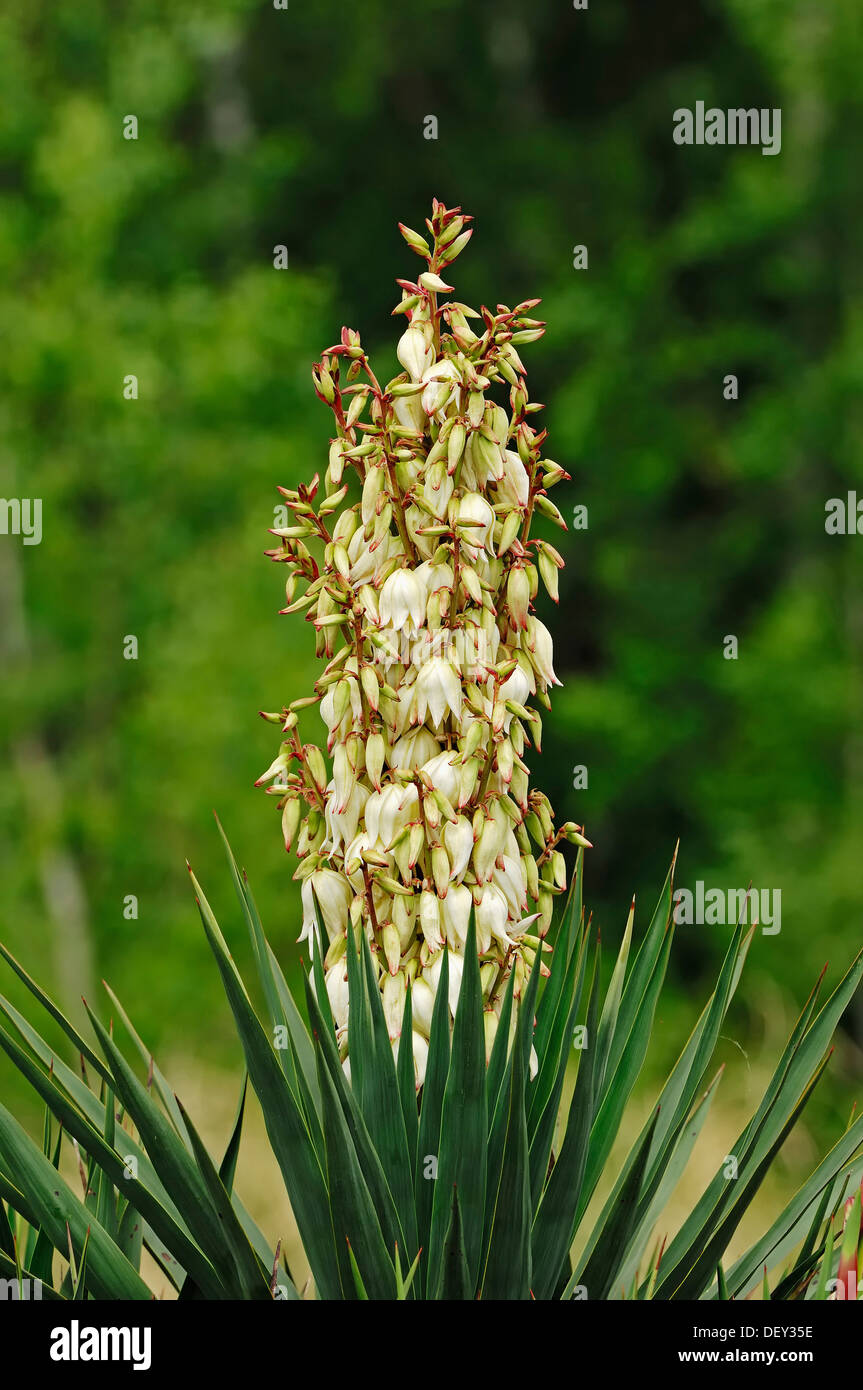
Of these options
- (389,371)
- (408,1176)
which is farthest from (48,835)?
(408,1176)

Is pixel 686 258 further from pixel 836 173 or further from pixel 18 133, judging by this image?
pixel 18 133

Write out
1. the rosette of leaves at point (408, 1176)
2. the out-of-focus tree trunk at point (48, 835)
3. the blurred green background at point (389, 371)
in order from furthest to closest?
the out-of-focus tree trunk at point (48, 835) → the blurred green background at point (389, 371) → the rosette of leaves at point (408, 1176)

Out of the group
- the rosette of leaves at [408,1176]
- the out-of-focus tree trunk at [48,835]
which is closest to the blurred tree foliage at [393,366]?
the out-of-focus tree trunk at [48,835]

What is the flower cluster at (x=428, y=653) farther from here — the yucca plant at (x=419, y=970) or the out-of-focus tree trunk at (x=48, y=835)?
the out-of-focus tree trunk at (x=48, y=835)

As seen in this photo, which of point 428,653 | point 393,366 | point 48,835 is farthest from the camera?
point 393,366

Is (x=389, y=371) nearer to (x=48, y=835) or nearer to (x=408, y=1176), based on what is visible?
(x=48, y=835)

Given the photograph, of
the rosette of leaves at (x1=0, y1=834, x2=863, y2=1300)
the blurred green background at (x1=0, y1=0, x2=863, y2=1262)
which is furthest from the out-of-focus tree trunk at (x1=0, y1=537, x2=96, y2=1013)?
the rosette of leaves at (x1=0, y1=834, x2=863, y2=1300)
